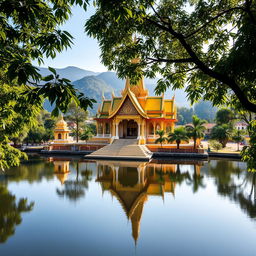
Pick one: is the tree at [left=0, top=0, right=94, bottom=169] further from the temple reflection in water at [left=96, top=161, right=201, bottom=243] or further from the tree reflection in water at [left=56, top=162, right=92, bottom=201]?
the tree reflection in water at [left=56, top=162, right=92, bottom=201]

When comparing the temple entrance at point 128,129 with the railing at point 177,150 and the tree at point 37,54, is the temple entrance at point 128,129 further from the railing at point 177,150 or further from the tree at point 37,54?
the tree at point 37,54

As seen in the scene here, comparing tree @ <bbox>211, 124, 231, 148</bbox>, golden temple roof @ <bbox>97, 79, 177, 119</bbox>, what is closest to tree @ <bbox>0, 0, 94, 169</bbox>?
golden temple roof @ <bbox>97, 79, 177, 119</bbox>

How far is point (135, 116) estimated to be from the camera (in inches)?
961

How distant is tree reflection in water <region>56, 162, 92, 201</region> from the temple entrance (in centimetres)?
1382

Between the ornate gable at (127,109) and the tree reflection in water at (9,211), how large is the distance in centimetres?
1613

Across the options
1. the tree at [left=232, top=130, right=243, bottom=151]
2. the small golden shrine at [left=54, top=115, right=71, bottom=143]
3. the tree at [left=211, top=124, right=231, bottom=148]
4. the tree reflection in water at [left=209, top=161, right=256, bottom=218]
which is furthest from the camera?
the small golden shrine at [left=54, top=115, right=71, bottom=143]

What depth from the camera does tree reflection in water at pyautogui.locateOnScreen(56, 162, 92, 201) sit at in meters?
9.69

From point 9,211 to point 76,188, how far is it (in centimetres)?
365

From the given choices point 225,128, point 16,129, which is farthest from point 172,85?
point 225,128

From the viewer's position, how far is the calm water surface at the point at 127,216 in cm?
542

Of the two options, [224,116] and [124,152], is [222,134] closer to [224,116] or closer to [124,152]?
[224,116]

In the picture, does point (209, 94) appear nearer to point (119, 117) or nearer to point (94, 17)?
point (94, 17)

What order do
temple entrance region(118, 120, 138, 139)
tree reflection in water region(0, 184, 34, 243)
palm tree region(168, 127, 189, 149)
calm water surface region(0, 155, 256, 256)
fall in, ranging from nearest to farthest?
calm water surface region(0, 155, 256, 256) < tree reflection in water region(0, 184, 34, 243) < palm tree region(168, 127, 189, 149) < temple entrance region(118, 120, 138, 139)

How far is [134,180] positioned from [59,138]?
20.5m
